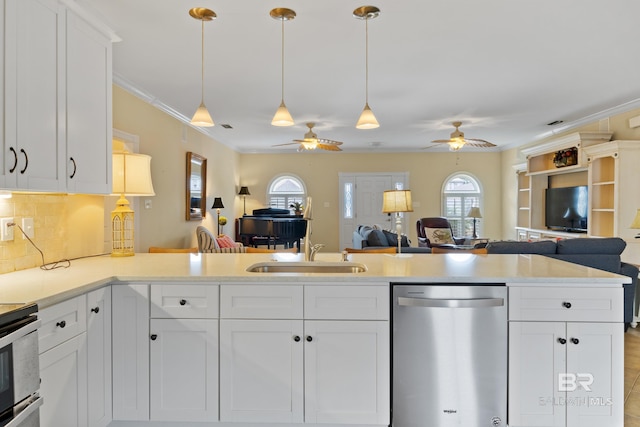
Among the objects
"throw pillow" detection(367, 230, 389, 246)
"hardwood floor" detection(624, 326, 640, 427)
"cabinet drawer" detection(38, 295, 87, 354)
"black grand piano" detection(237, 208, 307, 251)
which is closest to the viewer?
"cabinet drawer" detection(38, 295, 87, 354)

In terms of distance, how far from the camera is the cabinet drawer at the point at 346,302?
6.73ft

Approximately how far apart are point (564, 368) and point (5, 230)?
2.99 m

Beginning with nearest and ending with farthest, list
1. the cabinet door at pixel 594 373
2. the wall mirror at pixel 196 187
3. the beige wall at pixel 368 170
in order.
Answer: the cabinet door at pixel 594 373
the wall mirror at pixel 196 187
the beige wall at pixel 368 170

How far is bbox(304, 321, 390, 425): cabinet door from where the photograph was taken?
2.05 meters

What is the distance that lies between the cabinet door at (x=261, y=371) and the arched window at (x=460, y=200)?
7.61 meters

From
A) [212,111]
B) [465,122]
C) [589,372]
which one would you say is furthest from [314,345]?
[465,122]

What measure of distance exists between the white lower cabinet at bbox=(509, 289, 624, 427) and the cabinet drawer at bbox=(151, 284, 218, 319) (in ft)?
5.05

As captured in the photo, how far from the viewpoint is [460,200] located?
9.05 meters

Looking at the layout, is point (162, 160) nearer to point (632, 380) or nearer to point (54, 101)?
point (54, 101)

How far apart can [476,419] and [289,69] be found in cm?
316

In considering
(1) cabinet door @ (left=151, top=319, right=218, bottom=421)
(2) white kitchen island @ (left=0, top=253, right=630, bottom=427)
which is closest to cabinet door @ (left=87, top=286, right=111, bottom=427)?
(2) white kitchen island @ (left=0, top=253, right=630, bottom=427)

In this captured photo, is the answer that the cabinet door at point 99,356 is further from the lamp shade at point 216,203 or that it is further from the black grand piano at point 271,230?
the black grand piano at point 271,230
